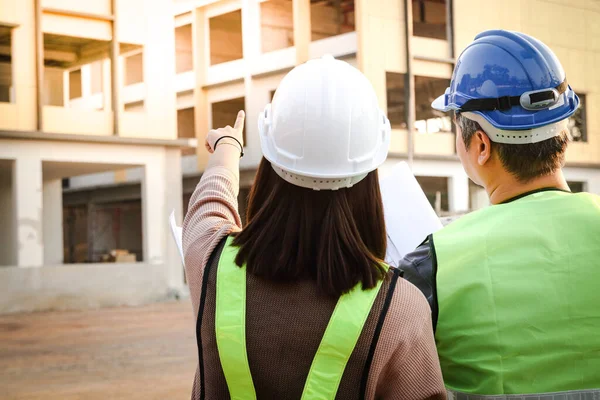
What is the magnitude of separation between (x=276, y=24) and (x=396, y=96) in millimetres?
5345

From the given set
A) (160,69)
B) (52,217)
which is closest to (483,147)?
(160,69)

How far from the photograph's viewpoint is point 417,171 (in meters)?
21.7

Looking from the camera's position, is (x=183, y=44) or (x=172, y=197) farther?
(x=183, y=44)

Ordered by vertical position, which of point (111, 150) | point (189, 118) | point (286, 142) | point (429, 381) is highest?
point (189, 118)

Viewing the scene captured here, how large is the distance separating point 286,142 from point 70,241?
32474 millimetres

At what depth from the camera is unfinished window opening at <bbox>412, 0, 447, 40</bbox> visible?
24.9 metres

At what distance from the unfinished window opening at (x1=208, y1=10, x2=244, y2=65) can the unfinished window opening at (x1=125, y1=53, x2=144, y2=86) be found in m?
3.06

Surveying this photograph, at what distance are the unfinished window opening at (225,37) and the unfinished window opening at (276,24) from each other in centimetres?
186

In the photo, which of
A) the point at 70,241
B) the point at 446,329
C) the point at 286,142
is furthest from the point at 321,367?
the point at 70,241

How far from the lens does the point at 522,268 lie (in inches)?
63.6

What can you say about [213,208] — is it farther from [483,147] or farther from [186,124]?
[186,124]

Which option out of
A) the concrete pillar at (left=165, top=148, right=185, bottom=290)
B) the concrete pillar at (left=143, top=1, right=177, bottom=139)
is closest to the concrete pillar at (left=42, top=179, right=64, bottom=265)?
the concrete pillar at (left=165, top=148, right=185, bottom=290)

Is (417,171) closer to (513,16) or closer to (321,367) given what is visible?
(513,16)

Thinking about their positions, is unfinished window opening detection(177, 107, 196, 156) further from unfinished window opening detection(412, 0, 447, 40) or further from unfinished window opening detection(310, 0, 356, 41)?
unfinished window opening detection(412, 0, 447, 40)
